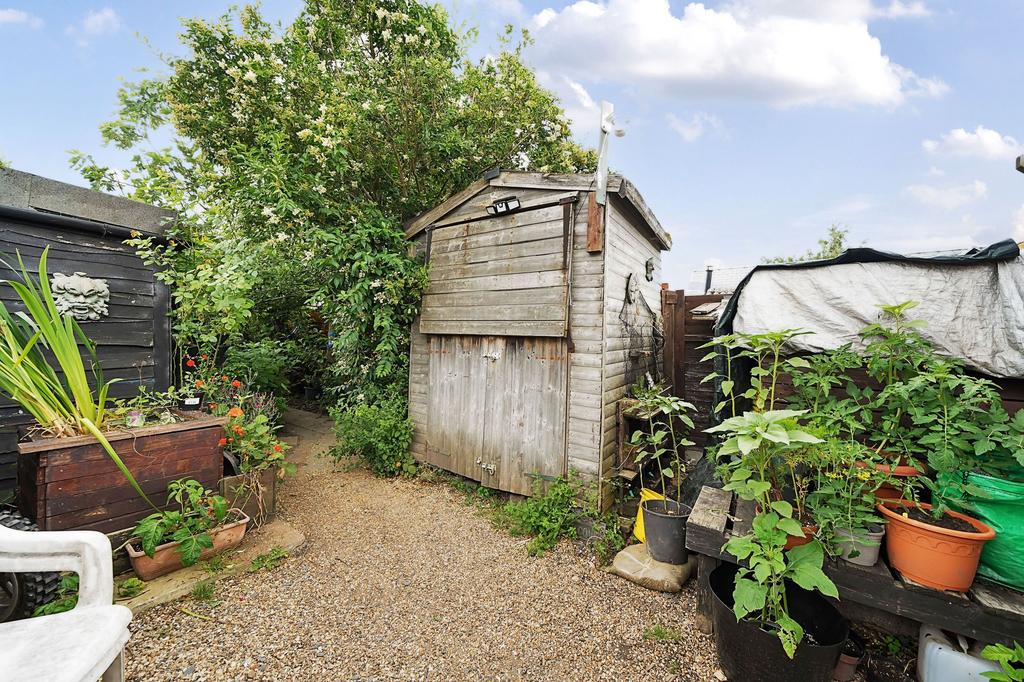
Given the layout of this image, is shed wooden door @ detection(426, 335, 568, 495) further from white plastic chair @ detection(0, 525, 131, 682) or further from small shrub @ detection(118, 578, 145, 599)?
white plastic chair @ detection(0, 525, 131, 682)

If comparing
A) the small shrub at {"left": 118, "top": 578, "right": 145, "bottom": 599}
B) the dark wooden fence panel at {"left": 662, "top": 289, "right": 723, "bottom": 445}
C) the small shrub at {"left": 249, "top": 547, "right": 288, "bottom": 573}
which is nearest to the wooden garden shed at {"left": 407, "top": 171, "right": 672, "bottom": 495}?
the dark wooden fence panel at {"left": 662, "top": 289, "right": 723, "bottom": 445}

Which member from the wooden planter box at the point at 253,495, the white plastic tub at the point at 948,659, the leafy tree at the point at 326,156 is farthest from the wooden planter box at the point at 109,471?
the white plastic tub at the point at 948,659

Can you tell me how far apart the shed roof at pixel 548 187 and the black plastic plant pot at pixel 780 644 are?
3129 mm

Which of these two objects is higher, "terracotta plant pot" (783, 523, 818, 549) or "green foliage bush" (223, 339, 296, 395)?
"green foliage bush" (223, 339, 296, 395)

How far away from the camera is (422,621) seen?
2426 millimetres

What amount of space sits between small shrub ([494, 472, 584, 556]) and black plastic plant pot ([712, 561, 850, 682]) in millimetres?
1329

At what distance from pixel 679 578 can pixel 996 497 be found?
A: 1741 mm

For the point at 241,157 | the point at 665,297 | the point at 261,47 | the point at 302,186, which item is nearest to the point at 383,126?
the point at 302,186

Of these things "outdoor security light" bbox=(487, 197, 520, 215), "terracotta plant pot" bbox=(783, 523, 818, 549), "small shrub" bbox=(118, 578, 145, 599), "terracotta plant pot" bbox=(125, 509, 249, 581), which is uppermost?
"outdoor security light" bbox=(487, 197, 520, 215)

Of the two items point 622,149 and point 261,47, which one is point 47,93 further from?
point 622,149

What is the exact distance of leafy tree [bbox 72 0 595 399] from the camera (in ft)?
14.4

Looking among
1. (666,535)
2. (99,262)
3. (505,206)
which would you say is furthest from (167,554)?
(505,206)

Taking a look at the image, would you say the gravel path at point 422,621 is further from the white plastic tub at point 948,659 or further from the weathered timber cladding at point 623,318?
the weathered timber cladding at point 623,318

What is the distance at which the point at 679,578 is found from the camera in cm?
275
